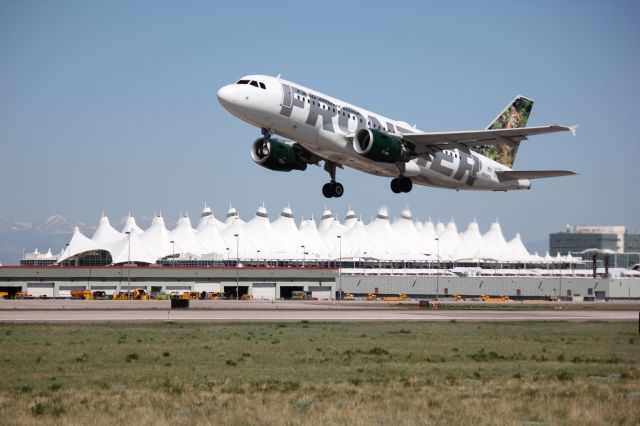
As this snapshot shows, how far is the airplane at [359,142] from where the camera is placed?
49.0 meters

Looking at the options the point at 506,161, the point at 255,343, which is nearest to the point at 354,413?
the point at 255,343

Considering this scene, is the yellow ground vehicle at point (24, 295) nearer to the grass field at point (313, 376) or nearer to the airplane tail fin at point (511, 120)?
A: the airplane tail fin at point (511, 120)

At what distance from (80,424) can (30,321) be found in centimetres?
3615

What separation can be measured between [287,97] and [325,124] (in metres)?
3.07

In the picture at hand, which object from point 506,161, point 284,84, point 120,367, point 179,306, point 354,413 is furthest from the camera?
point 179,306

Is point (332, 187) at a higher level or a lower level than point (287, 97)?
lower

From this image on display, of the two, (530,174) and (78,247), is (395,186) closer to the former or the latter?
(530,174)

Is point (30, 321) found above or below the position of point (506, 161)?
below

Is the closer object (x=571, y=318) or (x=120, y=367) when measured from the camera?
(x=120, y=367)

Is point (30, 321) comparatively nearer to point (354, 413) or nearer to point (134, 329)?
point (134, 329)

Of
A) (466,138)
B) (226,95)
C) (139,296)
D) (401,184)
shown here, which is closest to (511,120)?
(401,184)

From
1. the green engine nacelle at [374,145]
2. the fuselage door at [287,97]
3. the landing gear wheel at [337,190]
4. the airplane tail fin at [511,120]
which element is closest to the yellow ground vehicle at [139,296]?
the airplane tail fin at [511,120]

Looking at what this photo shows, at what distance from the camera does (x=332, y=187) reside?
5909 centimetres

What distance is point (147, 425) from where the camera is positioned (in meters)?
23.5
